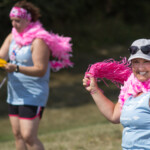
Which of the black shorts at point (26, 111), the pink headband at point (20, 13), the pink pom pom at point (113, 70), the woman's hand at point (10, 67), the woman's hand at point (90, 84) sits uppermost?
the pink headband at point (20, 13)

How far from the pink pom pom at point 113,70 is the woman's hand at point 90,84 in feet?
0.23

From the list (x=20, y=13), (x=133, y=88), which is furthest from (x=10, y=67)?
(x=133, y=88)

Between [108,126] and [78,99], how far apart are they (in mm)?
6505

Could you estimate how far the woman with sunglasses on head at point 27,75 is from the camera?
13.9 ft

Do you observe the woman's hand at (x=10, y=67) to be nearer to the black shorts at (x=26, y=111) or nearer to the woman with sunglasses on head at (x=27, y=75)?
the woman with sunglasses on head at (x=27, y=75)

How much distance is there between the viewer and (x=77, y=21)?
66.9 ft

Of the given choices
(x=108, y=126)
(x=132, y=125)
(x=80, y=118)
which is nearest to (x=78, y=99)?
(x=80, y=118)

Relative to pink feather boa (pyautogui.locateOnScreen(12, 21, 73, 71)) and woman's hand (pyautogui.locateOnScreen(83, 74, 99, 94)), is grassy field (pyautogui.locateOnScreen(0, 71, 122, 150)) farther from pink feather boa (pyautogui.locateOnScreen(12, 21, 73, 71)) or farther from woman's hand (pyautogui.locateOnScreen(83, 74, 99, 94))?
woman's hand (pyautogui.locateOnScreen(83, 74, 99, 94))

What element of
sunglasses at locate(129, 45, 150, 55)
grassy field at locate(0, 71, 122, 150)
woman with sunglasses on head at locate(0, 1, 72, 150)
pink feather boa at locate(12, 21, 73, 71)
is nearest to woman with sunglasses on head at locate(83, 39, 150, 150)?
sunglasses at locate(129, 45, 150, 55)

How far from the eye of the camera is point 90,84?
295 cm

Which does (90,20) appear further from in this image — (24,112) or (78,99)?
(24,112)

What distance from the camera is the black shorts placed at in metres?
4.26

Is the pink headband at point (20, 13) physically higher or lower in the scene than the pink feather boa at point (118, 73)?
higher

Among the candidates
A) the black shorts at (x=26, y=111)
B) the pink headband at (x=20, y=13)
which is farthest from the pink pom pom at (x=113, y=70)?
the pink headband at (x=20, y=13)
